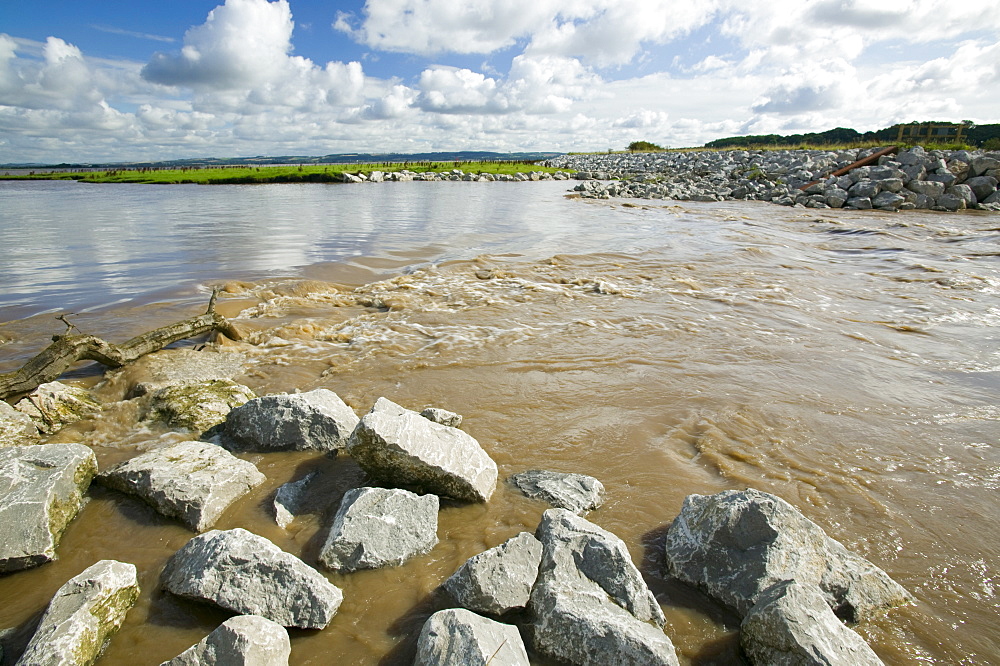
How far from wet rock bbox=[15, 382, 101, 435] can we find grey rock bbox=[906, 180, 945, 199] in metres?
35.3

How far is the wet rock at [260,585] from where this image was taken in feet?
9.95

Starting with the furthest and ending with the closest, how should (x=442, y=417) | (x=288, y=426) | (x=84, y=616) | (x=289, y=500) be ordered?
1. (x=442, y=417)
2. (x=288, y=426)
3. (x=289, y=500)
4. (x=84, y=616)

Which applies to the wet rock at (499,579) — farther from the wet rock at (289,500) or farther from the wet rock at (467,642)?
the wet rock at (289,500)

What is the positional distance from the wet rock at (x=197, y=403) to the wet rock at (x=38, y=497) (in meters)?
1.01

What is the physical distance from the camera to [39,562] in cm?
357

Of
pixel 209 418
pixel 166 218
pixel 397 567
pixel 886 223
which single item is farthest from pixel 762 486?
pixel 166 218

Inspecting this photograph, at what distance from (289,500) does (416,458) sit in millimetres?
1191

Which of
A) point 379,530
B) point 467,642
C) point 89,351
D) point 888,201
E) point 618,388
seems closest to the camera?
point 467,642

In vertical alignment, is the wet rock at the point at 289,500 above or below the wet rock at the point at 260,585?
below

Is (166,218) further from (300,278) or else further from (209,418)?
(209,418)

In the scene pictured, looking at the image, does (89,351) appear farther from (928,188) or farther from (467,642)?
(928,188)

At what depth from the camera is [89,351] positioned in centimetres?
647

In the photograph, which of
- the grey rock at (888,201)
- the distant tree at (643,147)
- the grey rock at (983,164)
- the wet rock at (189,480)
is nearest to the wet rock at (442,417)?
the wet rock at (189,480)

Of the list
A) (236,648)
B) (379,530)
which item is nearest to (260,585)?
(236,648)
